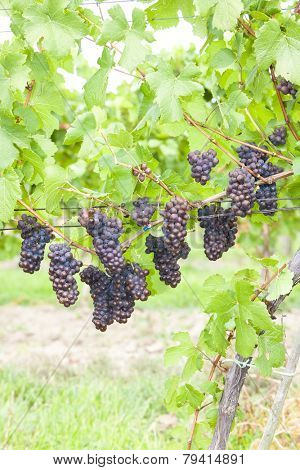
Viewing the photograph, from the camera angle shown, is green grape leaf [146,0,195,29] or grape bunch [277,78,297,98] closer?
grape bunch [277,78,297,98]

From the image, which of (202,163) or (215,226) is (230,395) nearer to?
(215,226)

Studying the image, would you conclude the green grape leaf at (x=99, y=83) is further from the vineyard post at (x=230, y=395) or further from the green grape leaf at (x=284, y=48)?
the vineyard post at (x=230, y=395)

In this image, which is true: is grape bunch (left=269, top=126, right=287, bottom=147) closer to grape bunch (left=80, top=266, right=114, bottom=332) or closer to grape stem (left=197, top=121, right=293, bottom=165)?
grape stem (left=197, top=121, right=293, bottom=165)

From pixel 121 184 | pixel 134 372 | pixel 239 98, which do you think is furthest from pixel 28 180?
pixel 134 372

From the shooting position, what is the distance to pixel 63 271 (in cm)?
223

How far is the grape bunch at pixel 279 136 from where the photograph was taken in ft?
7.68

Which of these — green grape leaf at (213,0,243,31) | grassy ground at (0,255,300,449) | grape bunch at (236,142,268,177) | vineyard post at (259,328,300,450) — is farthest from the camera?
grassy ground at (0,255,300,449)

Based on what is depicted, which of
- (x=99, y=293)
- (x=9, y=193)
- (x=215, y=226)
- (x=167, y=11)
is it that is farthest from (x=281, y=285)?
(x=167, y=11)

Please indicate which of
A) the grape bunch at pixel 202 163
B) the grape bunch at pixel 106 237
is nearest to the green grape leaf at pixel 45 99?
the grape bunch at pixel 106 237

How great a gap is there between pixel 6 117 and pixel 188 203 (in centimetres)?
64

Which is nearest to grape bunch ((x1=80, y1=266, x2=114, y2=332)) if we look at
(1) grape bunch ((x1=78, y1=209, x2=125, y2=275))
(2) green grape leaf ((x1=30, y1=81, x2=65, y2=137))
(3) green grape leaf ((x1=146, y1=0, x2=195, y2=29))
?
(1) grape bunch ((x1=78, y1=209, x2=125, y2=275))

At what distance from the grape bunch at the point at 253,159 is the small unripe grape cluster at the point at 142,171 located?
33 cm

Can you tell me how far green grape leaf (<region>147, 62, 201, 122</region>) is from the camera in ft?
6.72

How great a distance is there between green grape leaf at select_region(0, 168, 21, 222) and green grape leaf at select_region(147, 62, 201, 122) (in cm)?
53
